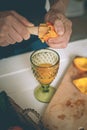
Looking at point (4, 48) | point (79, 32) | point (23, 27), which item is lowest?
point (79, 32)

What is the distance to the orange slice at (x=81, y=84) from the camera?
84cm

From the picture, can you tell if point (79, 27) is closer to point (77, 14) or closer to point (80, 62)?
point (77, 14)

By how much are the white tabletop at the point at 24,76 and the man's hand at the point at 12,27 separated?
0.12 m

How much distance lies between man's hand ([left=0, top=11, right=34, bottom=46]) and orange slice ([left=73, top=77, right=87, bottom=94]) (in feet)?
0.61

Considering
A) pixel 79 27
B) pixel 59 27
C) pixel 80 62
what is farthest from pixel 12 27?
pixel 79 27

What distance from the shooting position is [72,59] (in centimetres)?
99

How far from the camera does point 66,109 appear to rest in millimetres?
785

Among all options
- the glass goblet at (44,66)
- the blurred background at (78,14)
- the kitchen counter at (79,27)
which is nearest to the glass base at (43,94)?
the glass goblet at (44,66)

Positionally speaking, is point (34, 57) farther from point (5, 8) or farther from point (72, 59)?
point (5, 8)

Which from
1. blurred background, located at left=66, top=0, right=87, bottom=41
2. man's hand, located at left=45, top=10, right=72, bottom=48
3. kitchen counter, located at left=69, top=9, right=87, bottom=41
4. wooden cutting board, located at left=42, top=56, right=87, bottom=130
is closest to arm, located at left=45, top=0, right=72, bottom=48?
man's hand, located at left=45, top=10, right=72, bottom=48

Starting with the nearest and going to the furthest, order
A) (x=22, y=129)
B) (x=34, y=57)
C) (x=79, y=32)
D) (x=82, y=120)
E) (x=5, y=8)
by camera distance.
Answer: (x=22, y=129) < (x=82, y=120) < (x=34, y=57) < (x=5, y=8) < (x=79, y=32)


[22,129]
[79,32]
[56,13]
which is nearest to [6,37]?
[56,13]

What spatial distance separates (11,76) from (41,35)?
0.57 feet

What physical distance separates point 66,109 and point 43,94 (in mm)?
99
